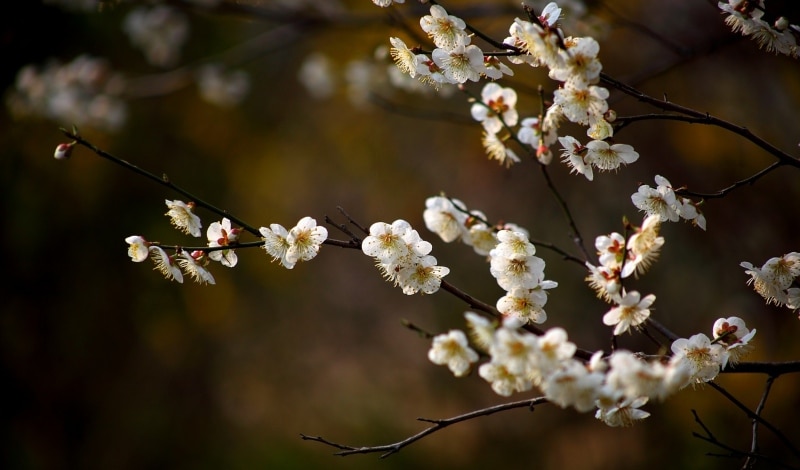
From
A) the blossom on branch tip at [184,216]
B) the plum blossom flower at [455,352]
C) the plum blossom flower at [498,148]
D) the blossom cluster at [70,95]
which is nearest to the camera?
the plum blossom flower at [455,352]

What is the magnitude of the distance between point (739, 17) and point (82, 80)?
3434mm

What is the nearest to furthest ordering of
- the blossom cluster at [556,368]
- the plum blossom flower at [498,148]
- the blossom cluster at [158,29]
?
the blossom cluster at [556,368]
the plum blossom flower at [498,148]
the blossom cluster at [158,29]

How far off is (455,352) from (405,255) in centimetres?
27

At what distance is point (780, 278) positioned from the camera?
1264mm

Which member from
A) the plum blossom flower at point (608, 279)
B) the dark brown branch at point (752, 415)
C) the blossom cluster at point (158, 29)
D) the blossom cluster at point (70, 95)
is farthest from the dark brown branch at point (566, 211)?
the blossom cluster at point (158, 29)

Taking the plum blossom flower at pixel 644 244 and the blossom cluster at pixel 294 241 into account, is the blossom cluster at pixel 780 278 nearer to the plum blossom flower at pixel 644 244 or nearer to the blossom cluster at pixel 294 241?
the plum blossom flower at pixel 644 244

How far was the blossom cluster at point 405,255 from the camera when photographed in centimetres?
126

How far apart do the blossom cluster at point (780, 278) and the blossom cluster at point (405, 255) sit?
0.65 m

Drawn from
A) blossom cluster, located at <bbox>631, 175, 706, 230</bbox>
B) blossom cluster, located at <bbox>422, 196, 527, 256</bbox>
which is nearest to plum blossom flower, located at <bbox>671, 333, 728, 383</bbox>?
blossom cluster, located at <bbox>631, 175, 706, 230</bbox>

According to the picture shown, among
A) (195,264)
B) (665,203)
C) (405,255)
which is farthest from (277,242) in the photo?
(665,203)

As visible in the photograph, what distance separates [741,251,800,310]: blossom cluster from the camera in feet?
4.12

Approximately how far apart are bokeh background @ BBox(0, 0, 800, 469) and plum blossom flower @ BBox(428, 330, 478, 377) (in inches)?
73.0

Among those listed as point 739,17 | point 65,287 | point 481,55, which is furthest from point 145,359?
point 739,17

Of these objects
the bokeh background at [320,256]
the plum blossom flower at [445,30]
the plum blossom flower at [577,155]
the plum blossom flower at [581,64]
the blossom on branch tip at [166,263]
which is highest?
the plum blossom flower at [581,64]
